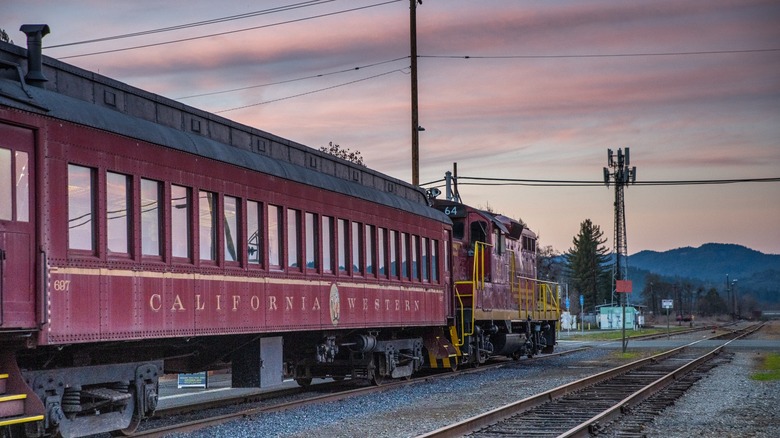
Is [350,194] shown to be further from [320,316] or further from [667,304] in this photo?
[667,304]

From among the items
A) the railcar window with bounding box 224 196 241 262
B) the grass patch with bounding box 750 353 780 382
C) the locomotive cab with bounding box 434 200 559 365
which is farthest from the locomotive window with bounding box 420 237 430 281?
the railcar window with bounding box 224 196 241 262

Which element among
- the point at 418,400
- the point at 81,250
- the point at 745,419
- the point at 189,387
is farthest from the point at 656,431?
the point at 189,387

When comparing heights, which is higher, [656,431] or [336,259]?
[336,259]

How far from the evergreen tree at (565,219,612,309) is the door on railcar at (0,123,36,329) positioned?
15421cm

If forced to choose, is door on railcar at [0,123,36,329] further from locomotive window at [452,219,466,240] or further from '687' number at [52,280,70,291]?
locomotive window at [452,219,466,240]

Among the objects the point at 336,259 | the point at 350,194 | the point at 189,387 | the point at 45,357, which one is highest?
the point at 350,194

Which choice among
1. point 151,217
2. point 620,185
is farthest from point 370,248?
point 620,185

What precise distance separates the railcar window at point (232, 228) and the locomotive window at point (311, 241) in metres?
2.45

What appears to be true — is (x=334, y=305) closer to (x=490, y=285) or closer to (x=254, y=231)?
(x=254, y=231)

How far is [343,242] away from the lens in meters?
18.3

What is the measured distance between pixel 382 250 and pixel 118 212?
8991mm

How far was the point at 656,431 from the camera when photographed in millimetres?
13906

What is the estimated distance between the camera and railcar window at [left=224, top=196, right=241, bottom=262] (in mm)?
14148

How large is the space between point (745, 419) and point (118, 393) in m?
9.23
